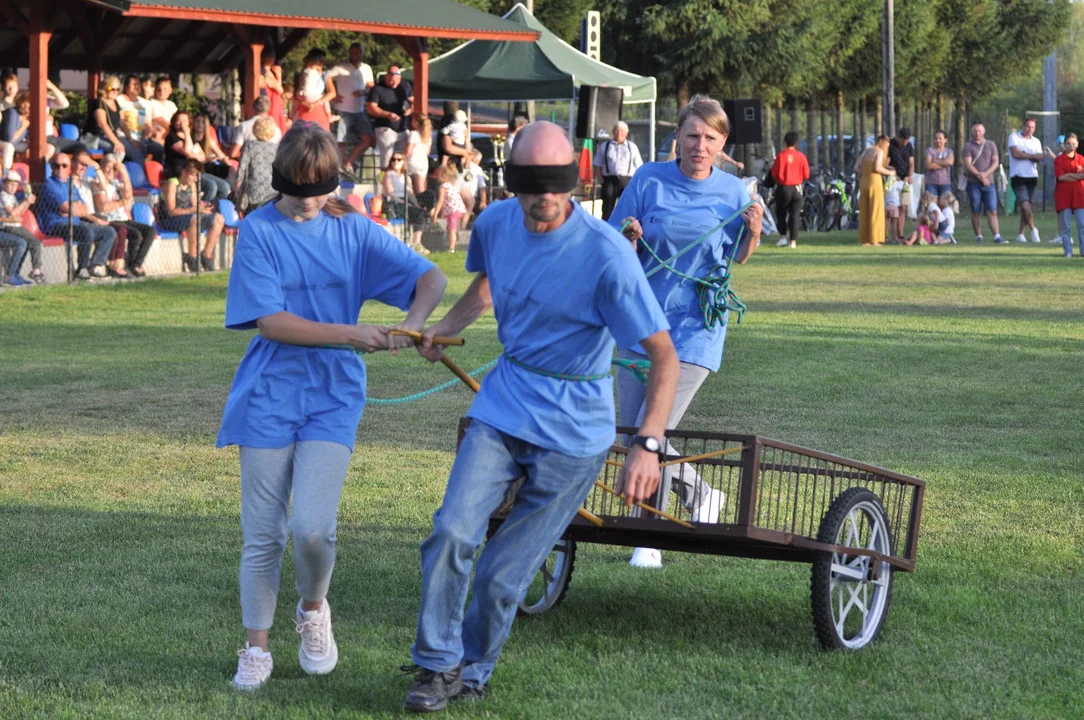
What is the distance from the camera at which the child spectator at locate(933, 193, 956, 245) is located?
96.9 ft

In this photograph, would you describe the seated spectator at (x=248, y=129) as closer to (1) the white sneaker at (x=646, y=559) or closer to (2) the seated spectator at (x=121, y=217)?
(2) the seated spectator at (x=121, y=217)

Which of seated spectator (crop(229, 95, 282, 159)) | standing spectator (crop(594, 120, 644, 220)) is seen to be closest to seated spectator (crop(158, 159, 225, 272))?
seated spectator (crop(229, 95, 282, 159))

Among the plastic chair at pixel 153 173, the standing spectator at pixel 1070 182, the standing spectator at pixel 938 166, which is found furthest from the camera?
the standing spectator at pixel 938 166

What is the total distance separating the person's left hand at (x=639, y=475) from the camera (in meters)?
4.51

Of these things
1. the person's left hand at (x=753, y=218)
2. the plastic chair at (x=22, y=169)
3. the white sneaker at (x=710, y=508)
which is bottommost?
the white sneaker at (x=710, y=508)

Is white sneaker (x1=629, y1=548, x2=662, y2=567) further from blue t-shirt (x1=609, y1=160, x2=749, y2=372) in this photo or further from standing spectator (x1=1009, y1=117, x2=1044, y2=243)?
standing spectator (x1=1009, y1=117, x2=1044, y2=243)

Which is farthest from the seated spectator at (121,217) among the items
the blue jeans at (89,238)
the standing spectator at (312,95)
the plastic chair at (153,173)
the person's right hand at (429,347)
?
the person's right hand at (429,347)

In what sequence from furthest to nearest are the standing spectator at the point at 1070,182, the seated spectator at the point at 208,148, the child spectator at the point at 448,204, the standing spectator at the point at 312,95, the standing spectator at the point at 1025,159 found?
the standing spectator at the point at 1025,159 < the child spectator at the point at 448,204 < the standing spectator at the point at 1070,182 < the standing spectator at the point at 312,95 < the seated spectator at the point at 208,148

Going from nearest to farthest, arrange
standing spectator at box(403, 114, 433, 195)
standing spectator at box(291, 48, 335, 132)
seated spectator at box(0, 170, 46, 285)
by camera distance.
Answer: seated spectator at box(0, 170, 46, 285) → standing spectator at box(291, 48, 335, 132) → standing spectator at box(403, 114, 433, 195)

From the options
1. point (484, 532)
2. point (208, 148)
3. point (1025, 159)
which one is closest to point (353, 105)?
point (208, 148)

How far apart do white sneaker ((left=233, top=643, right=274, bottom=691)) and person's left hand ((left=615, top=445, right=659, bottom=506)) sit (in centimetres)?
136

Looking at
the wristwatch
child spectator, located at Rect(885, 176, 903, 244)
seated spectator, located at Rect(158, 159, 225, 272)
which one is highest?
child spectator, located at Rect(885, 176, 903, 244)

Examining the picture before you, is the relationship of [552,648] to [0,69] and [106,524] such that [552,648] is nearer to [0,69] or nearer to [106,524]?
[106,524]

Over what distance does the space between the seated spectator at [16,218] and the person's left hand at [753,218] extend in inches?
479
